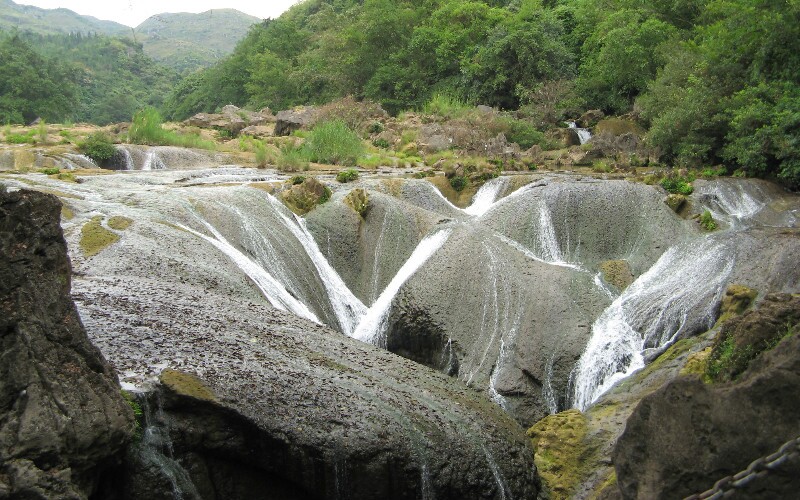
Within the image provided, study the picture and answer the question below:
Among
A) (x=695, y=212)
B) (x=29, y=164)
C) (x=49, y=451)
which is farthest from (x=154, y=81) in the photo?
(x=49, y=451)

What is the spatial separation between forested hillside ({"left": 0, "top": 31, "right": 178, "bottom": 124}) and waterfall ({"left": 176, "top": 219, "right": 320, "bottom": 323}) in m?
20.8

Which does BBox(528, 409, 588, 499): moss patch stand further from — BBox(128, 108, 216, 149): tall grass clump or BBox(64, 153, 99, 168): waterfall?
BBox(128, 108, 216, 149): tall grass clump

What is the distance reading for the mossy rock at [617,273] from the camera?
13055 mm

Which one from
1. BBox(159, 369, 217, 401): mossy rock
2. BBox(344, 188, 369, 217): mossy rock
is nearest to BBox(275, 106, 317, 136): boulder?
BBox(344, 188, 369, 217): mossy rock

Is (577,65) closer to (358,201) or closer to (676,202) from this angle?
(676,202)

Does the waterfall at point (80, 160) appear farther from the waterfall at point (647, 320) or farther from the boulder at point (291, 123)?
the waterfall at point (647, 320)

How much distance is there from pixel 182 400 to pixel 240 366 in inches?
37.7

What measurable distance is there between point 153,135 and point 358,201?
12.3m

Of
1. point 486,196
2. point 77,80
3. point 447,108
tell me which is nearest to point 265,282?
point 486,196

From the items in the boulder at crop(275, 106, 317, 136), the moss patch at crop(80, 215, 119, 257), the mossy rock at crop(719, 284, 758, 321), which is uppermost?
the boulder at crop(275, 106, 317, 136)

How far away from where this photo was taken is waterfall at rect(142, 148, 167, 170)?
21984mm

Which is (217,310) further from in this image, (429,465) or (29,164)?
(29,164)

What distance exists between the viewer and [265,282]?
1179 centimetres

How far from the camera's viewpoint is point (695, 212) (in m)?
15.7
